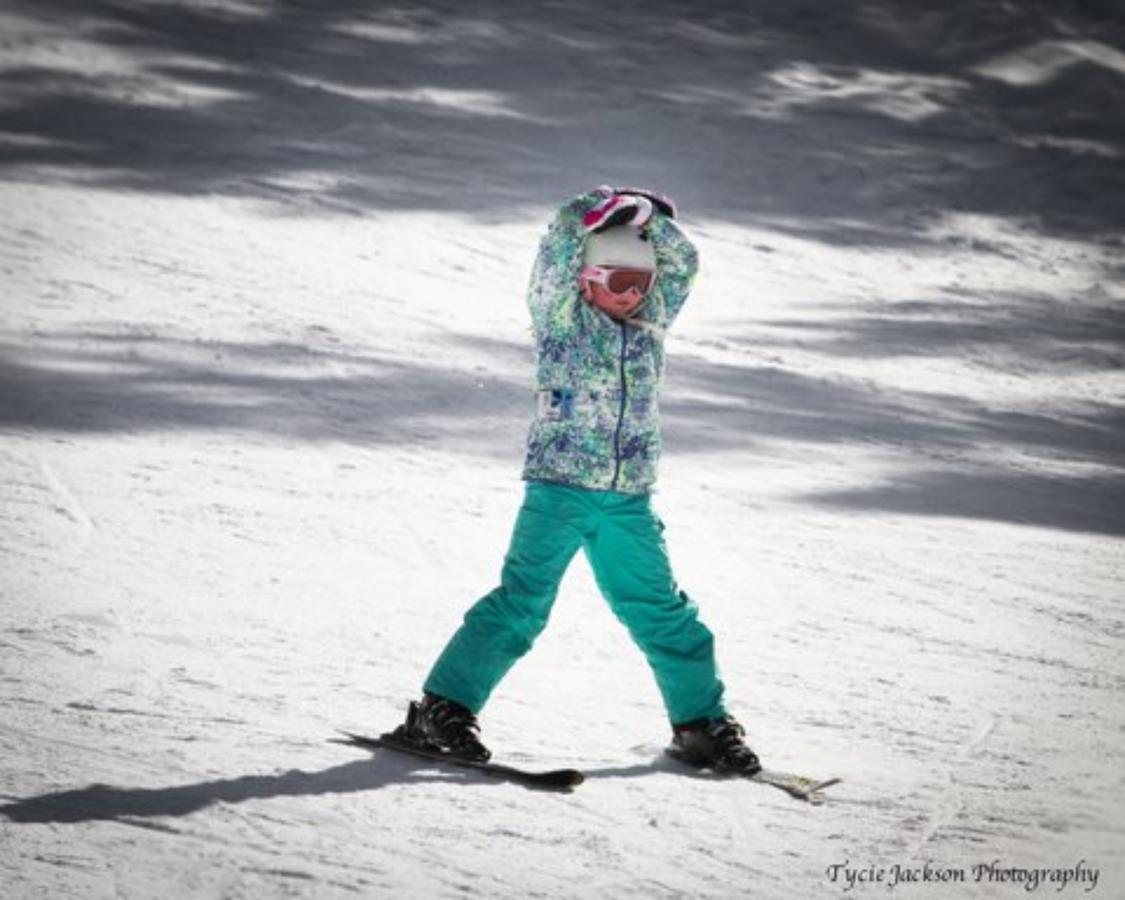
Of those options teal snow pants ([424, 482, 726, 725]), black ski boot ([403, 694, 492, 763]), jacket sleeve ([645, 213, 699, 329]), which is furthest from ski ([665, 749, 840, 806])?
jacket sleeve ([645, 213, 699, 329])

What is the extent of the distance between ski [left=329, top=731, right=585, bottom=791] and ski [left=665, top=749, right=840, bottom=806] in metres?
0.43

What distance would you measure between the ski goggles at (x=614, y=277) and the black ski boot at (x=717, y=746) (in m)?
1.20

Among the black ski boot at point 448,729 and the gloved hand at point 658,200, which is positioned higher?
the gloved hand at point 658,200

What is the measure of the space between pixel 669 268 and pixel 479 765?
1459 millimetres

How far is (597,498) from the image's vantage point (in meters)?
4.52

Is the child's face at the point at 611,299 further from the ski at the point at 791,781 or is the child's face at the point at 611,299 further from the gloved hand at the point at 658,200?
the ski at the point at 791,781

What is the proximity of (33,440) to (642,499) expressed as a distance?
4145 millimetres

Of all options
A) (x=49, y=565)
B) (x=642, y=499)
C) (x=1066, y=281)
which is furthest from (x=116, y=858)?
(x=1066, y=281)

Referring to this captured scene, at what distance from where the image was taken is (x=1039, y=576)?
24.0 ft

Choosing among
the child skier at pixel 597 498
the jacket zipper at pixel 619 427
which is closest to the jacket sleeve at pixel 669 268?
the child skier at pixel 597 498

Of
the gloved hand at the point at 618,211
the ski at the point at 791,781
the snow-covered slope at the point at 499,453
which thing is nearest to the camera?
the snow-covered slope at the point at 499,453

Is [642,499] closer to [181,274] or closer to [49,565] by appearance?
[49,565]

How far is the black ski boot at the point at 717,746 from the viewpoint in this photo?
4.57m

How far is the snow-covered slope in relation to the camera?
411cm
